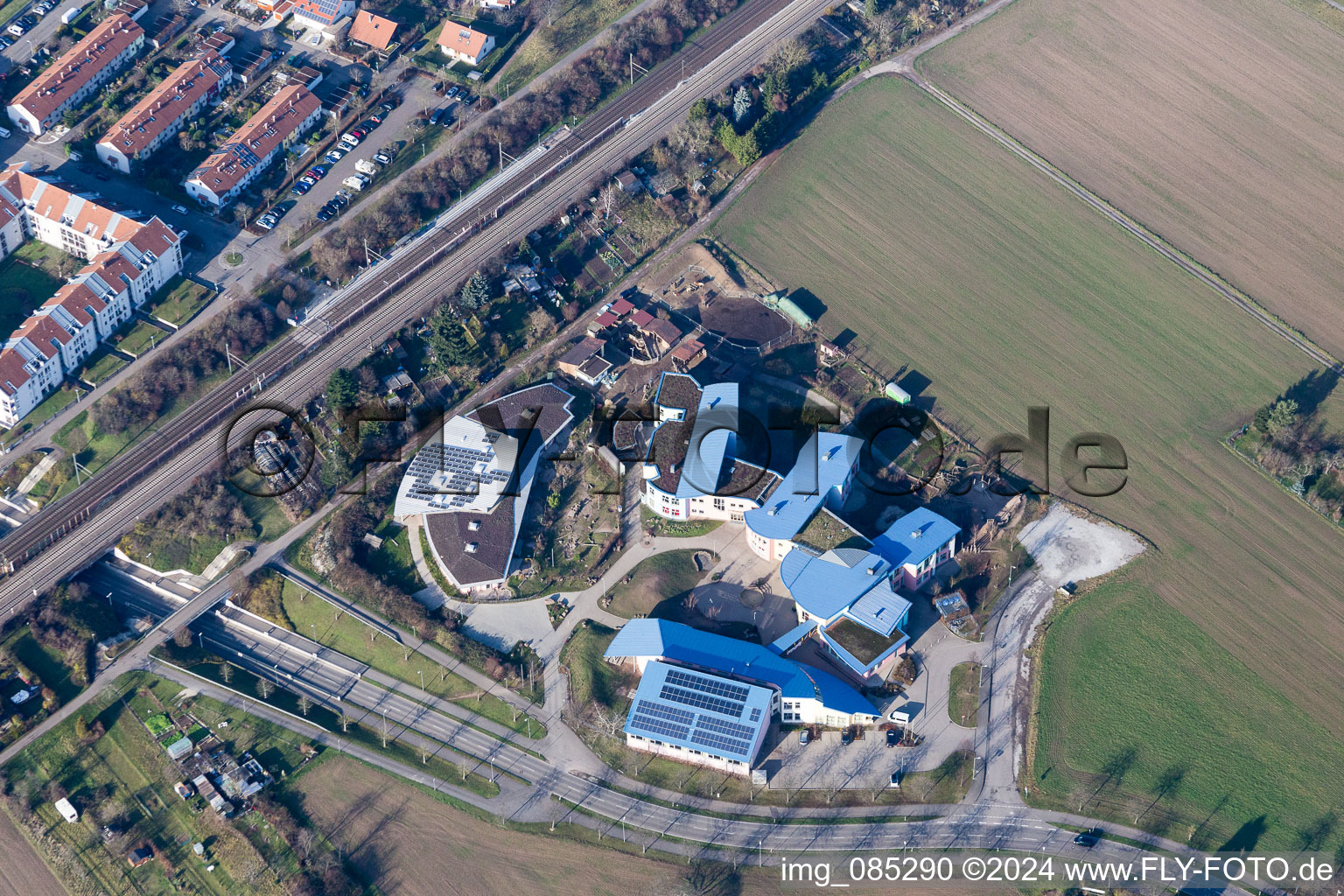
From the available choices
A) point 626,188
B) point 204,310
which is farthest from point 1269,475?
point 204,310

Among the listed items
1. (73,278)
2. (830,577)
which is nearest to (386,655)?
(830,577)

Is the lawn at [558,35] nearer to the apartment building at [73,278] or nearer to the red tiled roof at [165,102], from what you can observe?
the red tiled roof at [165,102]

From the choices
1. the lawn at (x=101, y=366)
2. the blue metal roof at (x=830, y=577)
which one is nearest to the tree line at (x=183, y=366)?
the lawn at (x=101, y=366)

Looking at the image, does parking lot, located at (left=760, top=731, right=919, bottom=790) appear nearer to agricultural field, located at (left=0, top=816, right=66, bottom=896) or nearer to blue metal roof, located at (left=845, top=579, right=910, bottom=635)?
blue metal roof, located at (left=845, top=579, right=910, bottom=635)

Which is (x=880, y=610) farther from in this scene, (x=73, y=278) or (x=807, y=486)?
(x=73, y=278)

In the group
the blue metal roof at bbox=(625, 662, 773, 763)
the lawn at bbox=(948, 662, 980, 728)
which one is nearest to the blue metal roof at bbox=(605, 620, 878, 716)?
the blue metal roof at bbox=(625, 662, 773, 763)

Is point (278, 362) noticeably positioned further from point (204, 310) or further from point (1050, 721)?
point (1050, 721)
